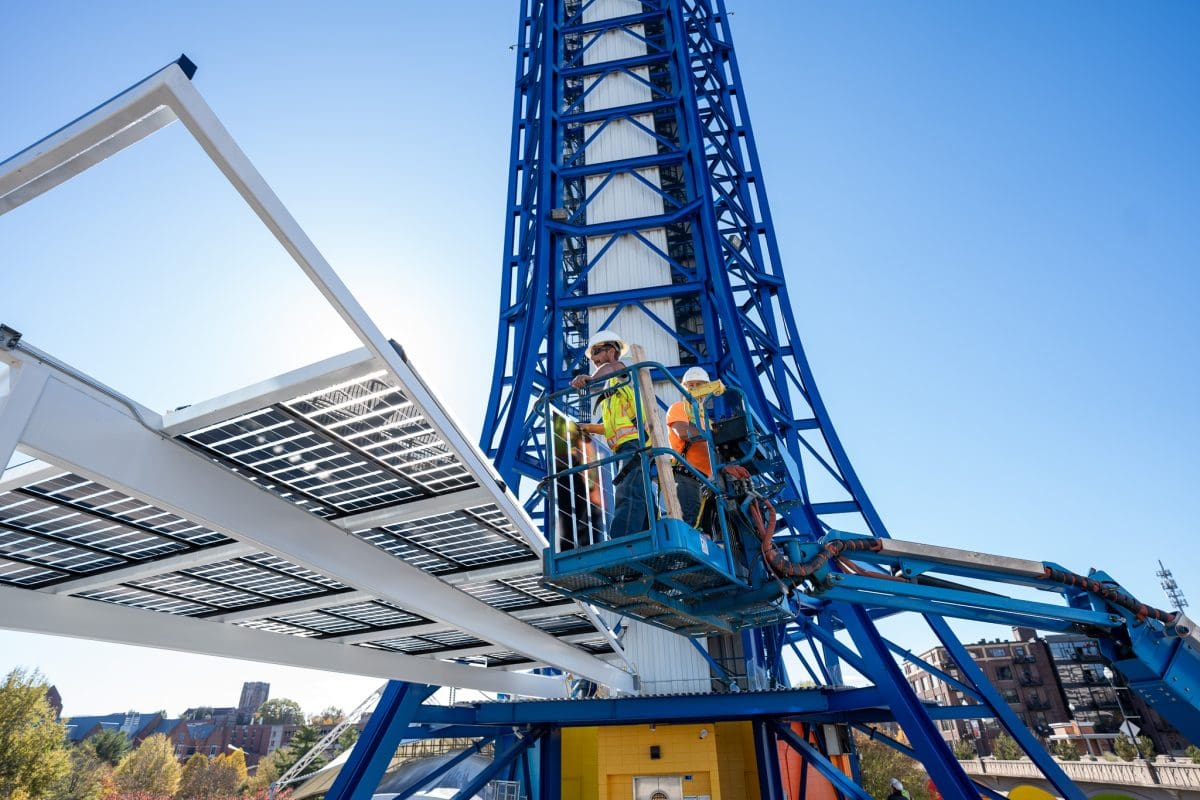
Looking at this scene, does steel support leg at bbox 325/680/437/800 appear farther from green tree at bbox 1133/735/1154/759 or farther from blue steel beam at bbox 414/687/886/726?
green tree at bbox 1133/735/1154/759

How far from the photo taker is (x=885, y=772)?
44.9 meters

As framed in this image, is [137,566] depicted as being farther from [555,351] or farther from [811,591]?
[555,351]

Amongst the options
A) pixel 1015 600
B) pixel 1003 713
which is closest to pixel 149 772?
pixel 1003 713

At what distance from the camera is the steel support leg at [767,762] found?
1318 centimetres

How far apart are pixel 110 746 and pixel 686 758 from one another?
64.9m

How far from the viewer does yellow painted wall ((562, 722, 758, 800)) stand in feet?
43.4

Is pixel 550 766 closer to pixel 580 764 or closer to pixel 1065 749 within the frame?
pixel 580 764

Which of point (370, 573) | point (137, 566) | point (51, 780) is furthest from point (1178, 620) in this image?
point (51, 780)

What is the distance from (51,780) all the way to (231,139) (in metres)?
39.9

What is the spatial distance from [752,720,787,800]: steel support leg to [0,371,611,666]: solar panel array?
790cm

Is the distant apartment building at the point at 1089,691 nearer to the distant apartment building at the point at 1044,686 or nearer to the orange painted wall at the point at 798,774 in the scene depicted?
the distant apartment building at the point at 1044,686

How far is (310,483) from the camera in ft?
19.0

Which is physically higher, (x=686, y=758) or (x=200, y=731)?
(x=200, y=731)

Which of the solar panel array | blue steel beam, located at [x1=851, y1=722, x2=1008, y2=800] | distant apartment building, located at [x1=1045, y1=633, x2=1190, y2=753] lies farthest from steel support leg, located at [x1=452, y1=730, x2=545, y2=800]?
distant apartment building, located at [x1=1045, y1=633, x2=1190, y2=753]
